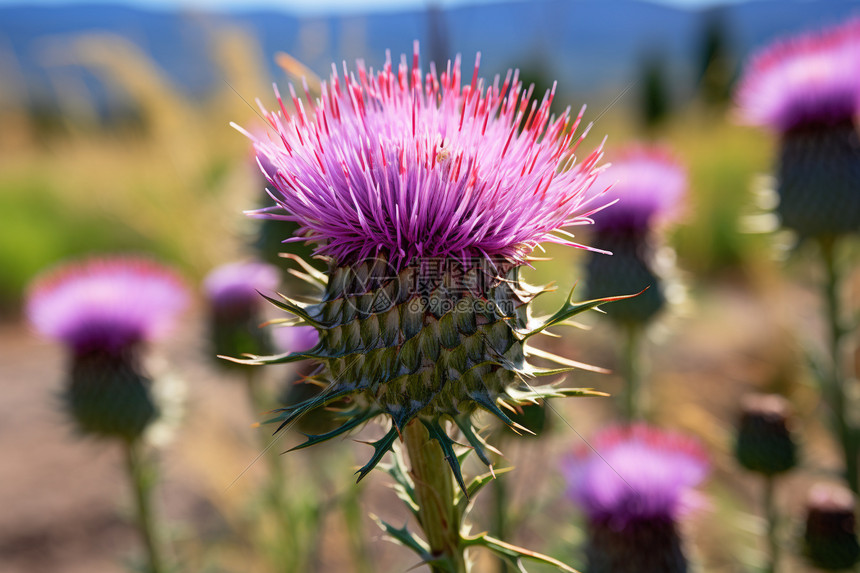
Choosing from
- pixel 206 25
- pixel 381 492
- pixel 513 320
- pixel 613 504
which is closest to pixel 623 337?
pixel 613 504

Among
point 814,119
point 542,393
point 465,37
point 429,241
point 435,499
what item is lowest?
point 435,499

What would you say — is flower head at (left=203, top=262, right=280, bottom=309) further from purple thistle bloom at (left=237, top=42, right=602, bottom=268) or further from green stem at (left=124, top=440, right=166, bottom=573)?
purple thistle bloom at (left=237, top=42, right=602, bottom=268)

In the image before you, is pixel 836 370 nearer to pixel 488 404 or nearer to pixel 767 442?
pixel 767 442

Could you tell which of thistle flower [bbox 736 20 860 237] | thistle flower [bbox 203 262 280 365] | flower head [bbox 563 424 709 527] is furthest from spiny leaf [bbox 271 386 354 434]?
thistle flower [bbox 736 20 860 237]

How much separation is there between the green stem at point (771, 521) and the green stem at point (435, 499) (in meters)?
2.27

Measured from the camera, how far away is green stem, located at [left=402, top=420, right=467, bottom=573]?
187 cm

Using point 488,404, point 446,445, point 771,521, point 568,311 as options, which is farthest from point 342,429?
point 771,521

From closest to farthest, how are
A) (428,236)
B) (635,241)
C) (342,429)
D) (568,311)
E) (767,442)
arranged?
(342,429) → (568,311) → (428,236) → (767,442) → (635,241)

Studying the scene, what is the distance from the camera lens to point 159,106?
21.7ft

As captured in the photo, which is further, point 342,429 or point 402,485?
point 402,485

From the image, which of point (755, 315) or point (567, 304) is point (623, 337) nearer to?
point (567, 304)

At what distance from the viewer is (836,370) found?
386 cm

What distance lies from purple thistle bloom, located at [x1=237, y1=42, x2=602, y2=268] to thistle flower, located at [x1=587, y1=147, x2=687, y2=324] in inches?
84.1

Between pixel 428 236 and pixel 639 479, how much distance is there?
1818 millimetres
